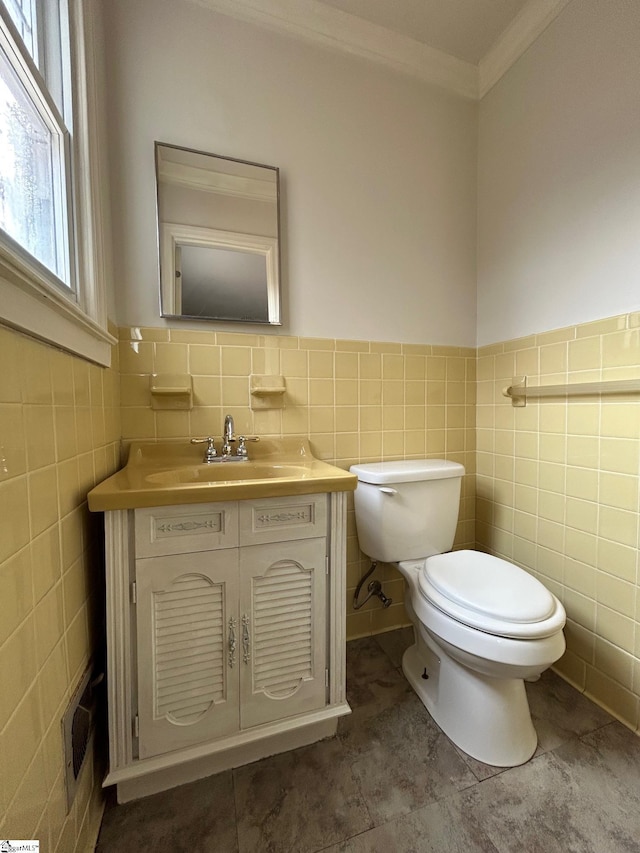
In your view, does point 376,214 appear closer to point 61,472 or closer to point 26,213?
point 26,213

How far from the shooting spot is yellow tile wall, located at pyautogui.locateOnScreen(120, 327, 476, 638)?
4.09 ft

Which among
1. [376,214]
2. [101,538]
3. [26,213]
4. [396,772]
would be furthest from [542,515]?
[26,213]

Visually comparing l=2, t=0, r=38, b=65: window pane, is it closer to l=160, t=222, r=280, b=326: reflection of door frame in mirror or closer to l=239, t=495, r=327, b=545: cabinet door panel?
l=160, t=222, r=280, b=326: reflection of door frame in mirror

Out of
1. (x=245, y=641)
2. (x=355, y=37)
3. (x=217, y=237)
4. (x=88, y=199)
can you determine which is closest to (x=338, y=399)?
(x=217, y=237)

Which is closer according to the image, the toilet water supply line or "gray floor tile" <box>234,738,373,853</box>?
"gray floor tile" <box>234,738,373,853</box>

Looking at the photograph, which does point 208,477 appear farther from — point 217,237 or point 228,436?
point 217,237

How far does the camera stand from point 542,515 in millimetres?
1376

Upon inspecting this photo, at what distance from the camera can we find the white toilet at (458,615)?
897 millimetres

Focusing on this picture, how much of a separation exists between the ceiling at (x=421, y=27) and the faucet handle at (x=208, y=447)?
1582 millimetres

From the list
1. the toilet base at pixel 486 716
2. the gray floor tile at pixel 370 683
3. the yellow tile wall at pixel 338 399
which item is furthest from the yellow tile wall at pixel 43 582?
the toilet base at pixel 486 716

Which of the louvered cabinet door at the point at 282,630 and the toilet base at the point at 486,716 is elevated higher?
the louvered cabinet door at the point at 282,630

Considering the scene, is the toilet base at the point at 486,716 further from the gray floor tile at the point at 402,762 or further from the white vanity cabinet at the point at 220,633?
the white vanity cabinet at the point at 220,633

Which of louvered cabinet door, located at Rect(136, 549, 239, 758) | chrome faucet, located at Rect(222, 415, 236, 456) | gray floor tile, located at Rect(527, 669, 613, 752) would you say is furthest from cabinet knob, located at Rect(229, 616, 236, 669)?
gray floor tile, located at Rect(527, 669, 613, 752)

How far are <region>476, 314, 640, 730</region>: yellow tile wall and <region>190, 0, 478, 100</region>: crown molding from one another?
4.15 ft
